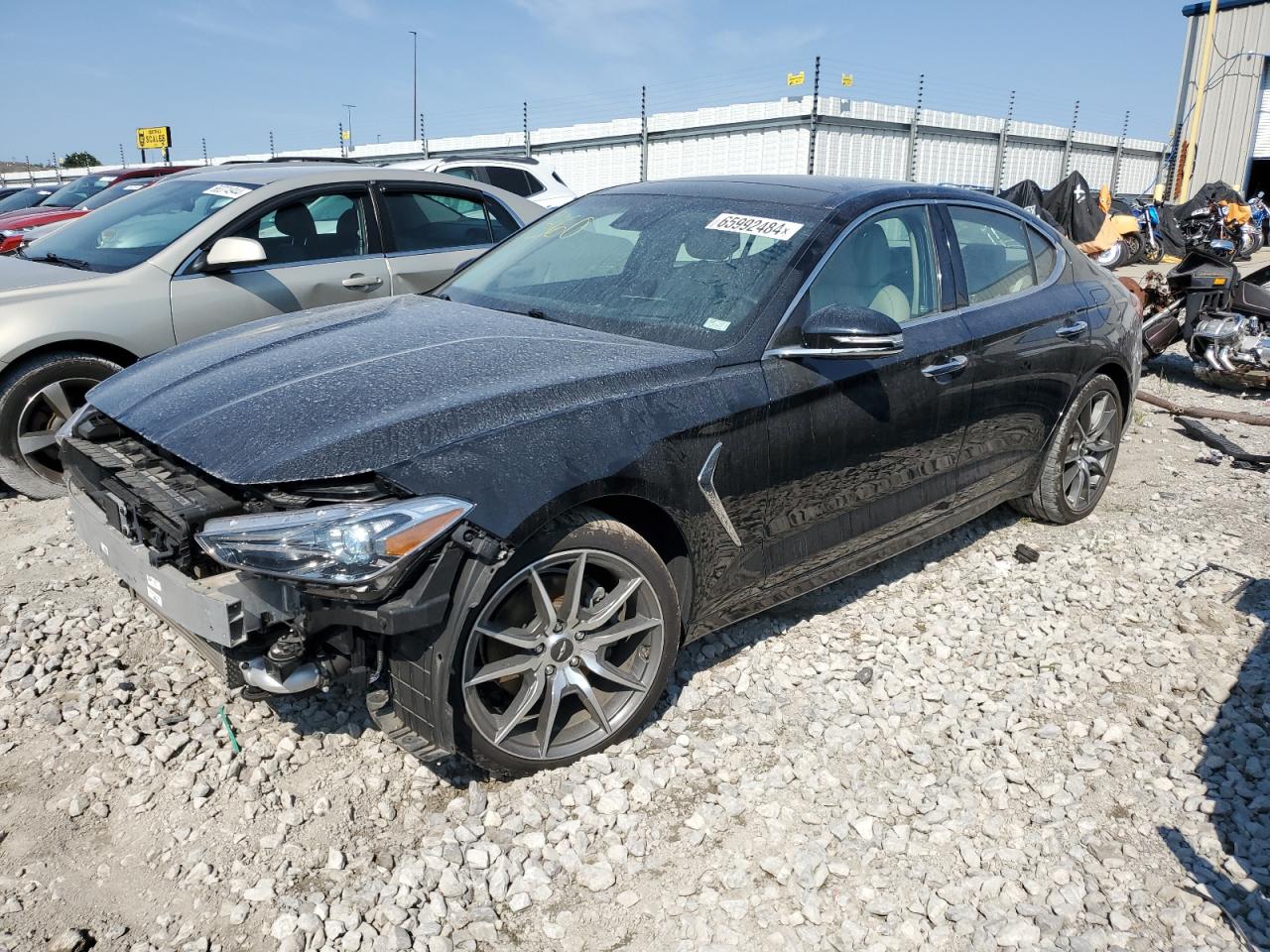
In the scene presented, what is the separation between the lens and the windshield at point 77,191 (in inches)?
499

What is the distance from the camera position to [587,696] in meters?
2.82

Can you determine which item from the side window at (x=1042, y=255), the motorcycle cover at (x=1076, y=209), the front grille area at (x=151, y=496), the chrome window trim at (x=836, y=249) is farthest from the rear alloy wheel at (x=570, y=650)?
the motorcycle cover at (x=1076, y=209)

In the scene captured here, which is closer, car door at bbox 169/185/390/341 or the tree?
car door at bbox 169/185/390/341

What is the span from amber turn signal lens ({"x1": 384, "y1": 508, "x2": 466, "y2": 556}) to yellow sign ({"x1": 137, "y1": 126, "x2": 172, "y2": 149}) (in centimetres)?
2521

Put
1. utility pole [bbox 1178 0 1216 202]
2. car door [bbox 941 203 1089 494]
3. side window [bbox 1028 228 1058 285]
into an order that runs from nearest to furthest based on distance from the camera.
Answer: car door [bbox 941 203 1089 494] < side window [bbox 1028 228 1058 285] < utility pole [bbox 1178 0 1216 202]

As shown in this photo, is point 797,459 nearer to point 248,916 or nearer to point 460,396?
point 460,396

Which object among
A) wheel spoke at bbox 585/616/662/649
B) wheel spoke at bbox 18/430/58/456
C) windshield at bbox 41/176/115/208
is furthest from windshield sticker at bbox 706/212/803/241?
windshield at bbox 41/176/115/208

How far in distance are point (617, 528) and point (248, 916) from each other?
133cm

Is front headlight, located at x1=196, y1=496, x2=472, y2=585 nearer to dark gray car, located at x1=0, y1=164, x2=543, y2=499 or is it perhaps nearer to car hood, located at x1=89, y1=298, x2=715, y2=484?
car hood, located at x1=89, y1=298, x2=715, y2=484

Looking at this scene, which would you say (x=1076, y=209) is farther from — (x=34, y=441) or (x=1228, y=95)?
(x=34, y=441)

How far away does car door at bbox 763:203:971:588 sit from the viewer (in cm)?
320

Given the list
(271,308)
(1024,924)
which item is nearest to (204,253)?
(271,308)

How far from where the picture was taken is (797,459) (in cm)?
320

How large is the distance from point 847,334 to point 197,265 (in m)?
3.82
